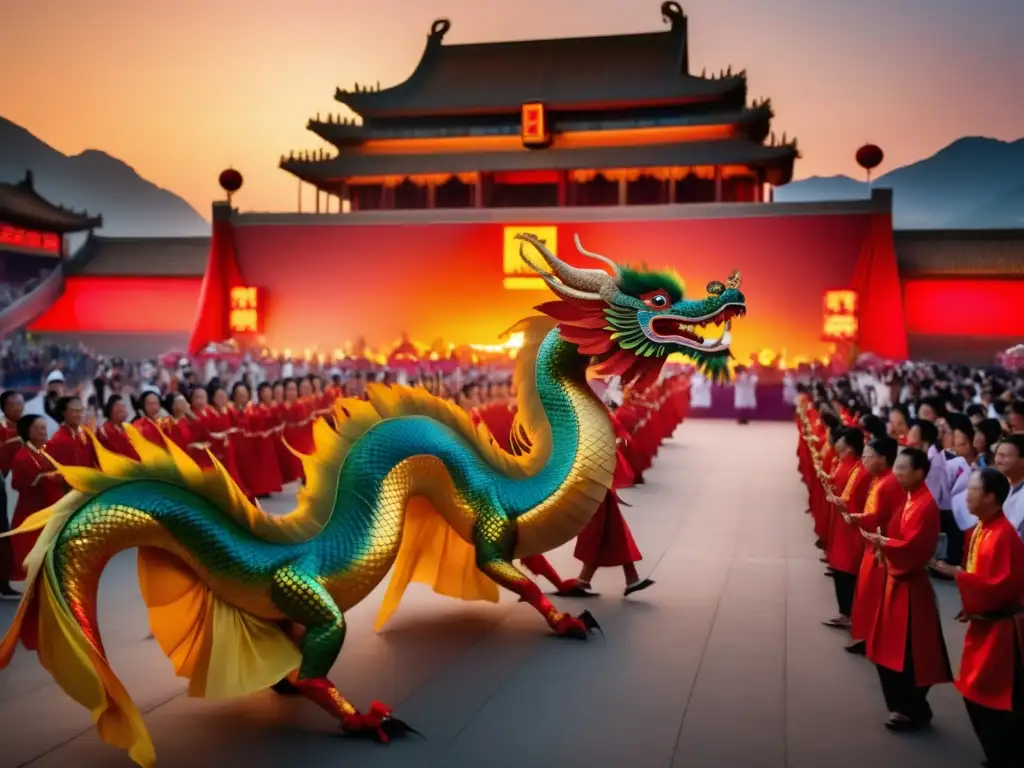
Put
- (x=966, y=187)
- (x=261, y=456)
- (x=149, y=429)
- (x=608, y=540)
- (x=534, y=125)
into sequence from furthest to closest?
(x=966, y=187) → (x=534, y=125) → (x=261, y=456) → (x=149, y=429) → (x=608, y=540)

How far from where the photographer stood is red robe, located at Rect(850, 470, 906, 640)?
14.9ft

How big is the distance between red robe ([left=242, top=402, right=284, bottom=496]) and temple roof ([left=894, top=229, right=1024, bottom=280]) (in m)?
18.9

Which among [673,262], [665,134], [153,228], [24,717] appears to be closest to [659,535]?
[24,717]

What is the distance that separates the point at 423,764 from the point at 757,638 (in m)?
2.54

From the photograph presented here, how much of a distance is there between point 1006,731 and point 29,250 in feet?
96.1

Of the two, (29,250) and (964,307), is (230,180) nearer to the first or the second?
(29,250)

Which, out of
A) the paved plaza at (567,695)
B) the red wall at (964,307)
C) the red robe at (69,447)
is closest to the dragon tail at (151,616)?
the paved plaza at (567,695)

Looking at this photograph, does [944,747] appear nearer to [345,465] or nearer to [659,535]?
[345,465]

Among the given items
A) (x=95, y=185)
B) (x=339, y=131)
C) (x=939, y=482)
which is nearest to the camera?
(x=939, y=482)

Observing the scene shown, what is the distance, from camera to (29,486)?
253 inches

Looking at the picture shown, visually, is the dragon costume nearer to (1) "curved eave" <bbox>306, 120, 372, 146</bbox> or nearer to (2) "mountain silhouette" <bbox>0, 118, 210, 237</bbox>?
(1) "curved eave" <bbox>306, 120, 372, 146</bbox>

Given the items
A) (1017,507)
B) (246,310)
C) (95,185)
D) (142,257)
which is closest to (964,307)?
(246,310)

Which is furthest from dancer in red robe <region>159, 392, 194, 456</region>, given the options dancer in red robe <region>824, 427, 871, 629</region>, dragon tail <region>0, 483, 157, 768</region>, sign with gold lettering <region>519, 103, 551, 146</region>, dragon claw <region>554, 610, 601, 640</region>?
sign with gold lettering <region>519, 103, 551, 146</region>

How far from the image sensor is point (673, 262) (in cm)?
2438
